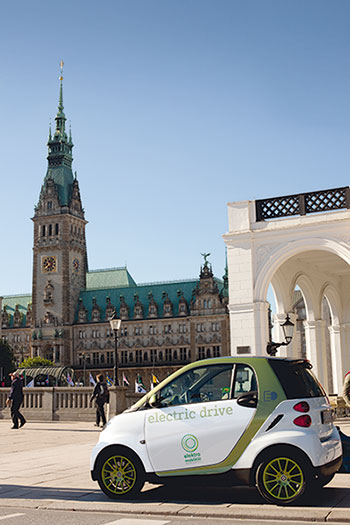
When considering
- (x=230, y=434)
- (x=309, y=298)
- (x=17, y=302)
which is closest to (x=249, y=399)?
(x=230, y=434)

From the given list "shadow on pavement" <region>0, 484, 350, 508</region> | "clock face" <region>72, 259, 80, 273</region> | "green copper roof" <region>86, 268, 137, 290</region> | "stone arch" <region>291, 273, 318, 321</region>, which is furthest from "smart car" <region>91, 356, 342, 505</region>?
"green copper roof" <region>86, 268, 137, 290</region>

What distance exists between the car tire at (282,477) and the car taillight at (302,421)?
35 cm

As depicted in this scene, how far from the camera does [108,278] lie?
122 meters

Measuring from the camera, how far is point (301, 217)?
2281 centimetres

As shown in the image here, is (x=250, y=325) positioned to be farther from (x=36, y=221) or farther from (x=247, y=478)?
(x=36, y=221)

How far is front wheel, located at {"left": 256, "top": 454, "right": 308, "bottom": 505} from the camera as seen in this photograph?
791 centimetres

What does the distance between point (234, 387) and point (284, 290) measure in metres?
17.4

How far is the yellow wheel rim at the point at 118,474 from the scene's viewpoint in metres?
8.79

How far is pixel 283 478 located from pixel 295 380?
1237mm

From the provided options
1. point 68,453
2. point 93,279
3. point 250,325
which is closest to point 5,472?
point 68,453

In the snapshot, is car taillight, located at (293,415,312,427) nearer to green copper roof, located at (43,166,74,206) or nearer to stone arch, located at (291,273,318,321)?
stone arch, located at (291,273,318,321)

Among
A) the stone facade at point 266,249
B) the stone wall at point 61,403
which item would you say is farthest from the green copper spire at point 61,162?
the stone facade at point 266,249

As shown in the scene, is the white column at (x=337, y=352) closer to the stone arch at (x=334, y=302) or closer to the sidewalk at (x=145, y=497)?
the stone arch at (x=334, y=302)

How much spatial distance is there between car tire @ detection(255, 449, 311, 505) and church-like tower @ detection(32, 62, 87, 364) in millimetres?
102545
